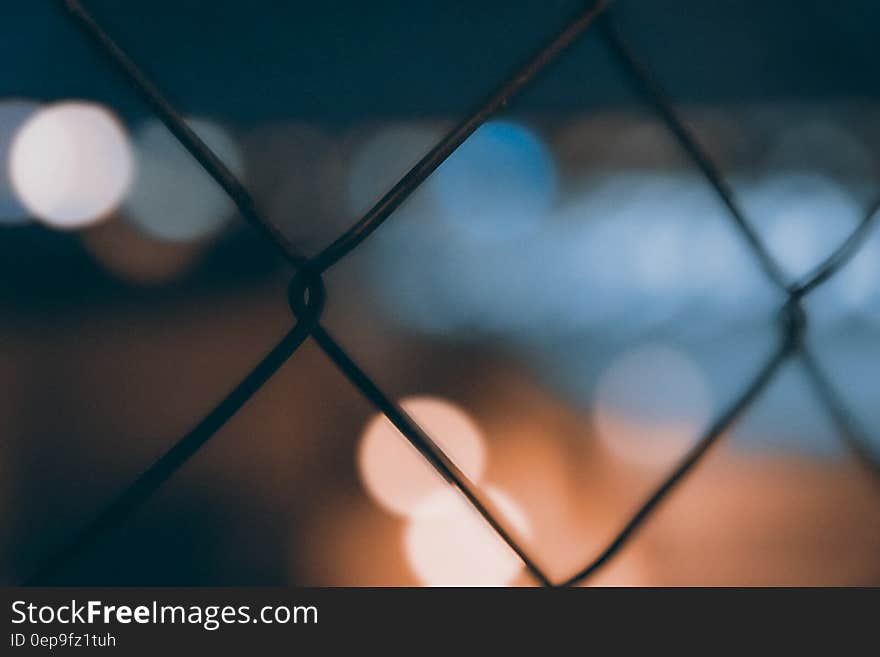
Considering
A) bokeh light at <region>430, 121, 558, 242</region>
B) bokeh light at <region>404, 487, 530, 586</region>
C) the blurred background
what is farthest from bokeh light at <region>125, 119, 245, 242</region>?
bokeh light at <region>404, 487, 530, 586</region>

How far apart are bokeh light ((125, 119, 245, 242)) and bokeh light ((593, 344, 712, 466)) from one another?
1.21 feet

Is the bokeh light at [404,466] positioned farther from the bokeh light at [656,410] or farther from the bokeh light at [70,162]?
the bokeh light at [70,162]

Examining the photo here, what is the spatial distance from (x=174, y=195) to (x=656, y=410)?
0.66m

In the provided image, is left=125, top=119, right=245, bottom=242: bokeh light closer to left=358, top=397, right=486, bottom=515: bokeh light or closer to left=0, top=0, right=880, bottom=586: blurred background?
left=0, top=0, right=880, bottom=586: blurred background

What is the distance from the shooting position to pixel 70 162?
77 centimetres

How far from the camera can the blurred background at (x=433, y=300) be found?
386 mm

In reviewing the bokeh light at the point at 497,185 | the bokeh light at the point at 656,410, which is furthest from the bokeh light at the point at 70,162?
the bokeh light at the point at 656,410

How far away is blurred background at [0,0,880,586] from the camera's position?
1.27ft

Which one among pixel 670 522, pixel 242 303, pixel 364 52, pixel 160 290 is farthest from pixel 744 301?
pixel 160 290

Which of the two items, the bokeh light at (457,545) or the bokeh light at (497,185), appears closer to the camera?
the bokeh light at (457,545)

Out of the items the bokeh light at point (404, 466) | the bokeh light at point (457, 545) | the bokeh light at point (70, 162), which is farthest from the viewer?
the bokeh light at point (70, 162)

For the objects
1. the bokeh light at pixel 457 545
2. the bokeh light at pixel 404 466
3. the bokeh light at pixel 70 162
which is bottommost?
the bokeh light at pixel 457 545

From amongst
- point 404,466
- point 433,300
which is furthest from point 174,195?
point 404,466

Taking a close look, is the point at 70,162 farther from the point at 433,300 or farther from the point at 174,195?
the point at 433,300
